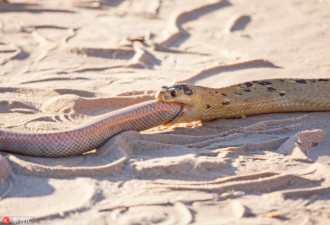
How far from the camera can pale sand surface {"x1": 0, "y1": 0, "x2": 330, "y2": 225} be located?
4.07 m

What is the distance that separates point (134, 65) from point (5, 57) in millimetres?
1553

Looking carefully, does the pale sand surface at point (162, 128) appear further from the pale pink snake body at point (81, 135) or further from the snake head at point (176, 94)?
the snake head at point (176, 94)

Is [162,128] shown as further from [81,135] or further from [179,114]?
[81,135]

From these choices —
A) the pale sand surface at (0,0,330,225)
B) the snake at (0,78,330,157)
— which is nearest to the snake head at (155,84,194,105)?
the snake at (0,78,330,157)

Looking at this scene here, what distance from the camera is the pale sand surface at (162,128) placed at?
4074 mm

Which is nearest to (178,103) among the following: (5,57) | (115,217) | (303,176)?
(303,176)

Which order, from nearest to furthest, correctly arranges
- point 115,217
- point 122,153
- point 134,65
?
point 115,217 → point 122,153 → point 134,65

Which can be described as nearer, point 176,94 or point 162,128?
point 176,94

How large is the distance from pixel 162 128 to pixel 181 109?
0.24m

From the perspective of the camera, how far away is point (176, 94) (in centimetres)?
548

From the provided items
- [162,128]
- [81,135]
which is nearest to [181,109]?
[162,128]

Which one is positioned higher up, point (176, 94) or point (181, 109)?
point (176, 94)

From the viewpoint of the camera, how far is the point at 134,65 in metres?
7.40

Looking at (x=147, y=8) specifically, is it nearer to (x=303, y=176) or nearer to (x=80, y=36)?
(x=80, y=36)
